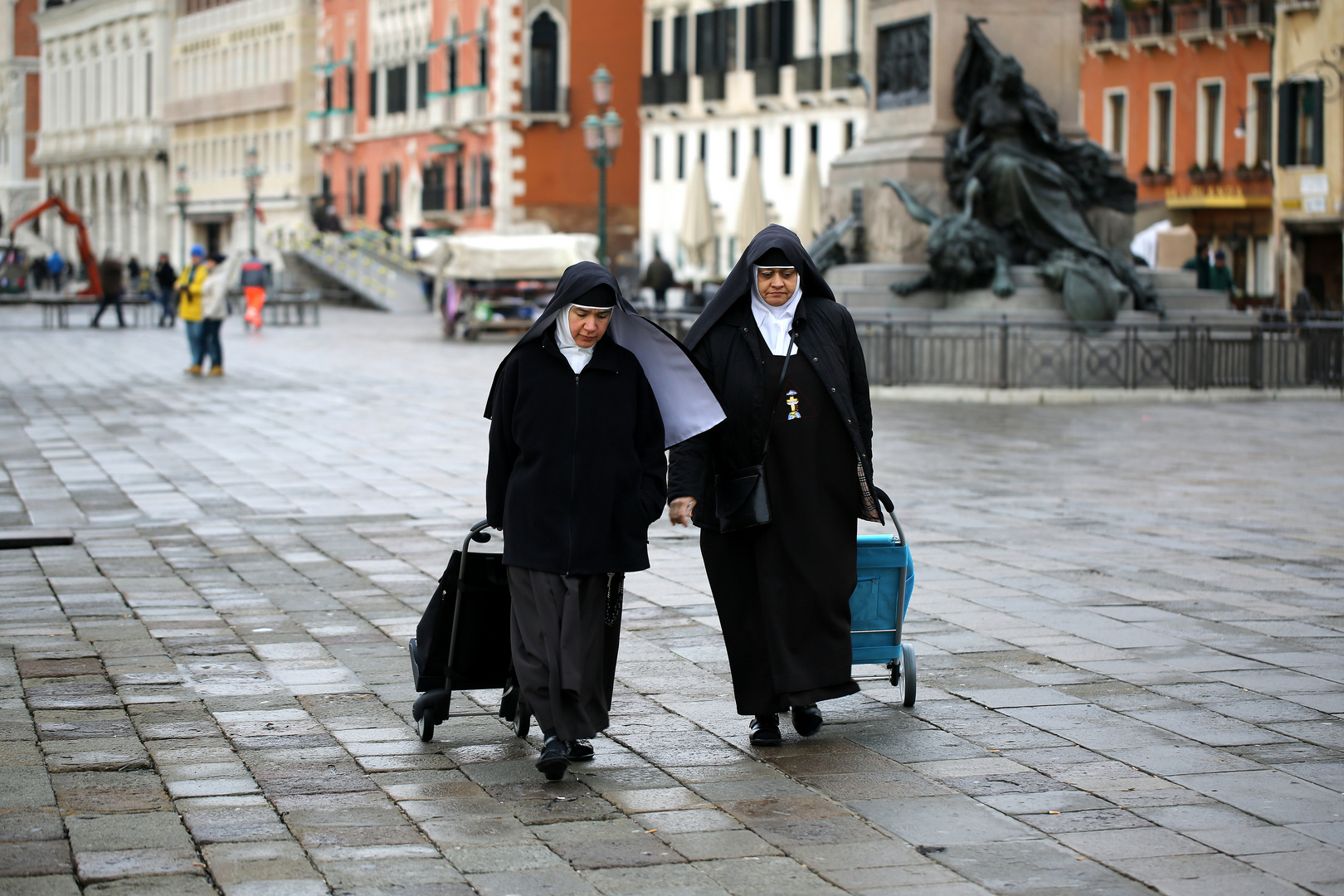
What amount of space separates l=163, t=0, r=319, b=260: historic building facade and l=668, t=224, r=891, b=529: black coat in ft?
233

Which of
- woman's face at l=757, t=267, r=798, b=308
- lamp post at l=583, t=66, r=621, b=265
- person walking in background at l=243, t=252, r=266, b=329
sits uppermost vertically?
lamp post at l=583, t=66, r=621, b=265

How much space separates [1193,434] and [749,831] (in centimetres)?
1272

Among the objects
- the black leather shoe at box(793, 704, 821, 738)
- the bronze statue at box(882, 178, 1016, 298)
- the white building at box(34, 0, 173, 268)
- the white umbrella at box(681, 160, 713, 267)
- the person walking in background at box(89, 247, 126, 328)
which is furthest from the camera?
the white building at box(34, 0, 173, 268)

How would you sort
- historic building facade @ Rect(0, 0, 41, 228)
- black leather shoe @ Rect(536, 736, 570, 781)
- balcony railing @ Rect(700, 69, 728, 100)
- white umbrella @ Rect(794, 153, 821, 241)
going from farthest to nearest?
1. historic building facade @ Rect(0, 0, 41, 228)
2. balcony railing @ Rect(700, 69, 728, 100)
3. white umbrella @ Rect(794, 153, 821, 241)
4. black leather shoe @ Rect(536, 736, 570, 781)

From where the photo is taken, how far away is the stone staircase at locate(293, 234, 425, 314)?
190 feet

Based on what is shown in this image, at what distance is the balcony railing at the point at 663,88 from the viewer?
58594 mm

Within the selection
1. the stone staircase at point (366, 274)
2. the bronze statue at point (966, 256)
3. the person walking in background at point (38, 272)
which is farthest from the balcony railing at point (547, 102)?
the bronze statue at point (966, 256)

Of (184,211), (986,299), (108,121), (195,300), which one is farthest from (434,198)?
(986,299)

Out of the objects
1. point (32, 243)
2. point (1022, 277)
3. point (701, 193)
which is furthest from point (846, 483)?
point (32, 243)

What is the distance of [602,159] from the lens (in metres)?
32.3

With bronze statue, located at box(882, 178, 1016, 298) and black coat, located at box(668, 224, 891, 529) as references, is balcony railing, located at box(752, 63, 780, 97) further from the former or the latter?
black coat, located at box(668, 224, 891, 529)

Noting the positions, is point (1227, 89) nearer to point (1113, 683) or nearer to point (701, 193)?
point (701, 193)

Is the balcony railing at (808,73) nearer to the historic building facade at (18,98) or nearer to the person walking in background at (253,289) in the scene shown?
the person walking in background at (253,289)

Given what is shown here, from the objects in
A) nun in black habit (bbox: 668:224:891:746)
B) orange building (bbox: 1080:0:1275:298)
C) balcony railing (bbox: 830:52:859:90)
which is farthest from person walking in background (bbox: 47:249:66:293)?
nun in black habit (bbox: 668:224:891:746)
